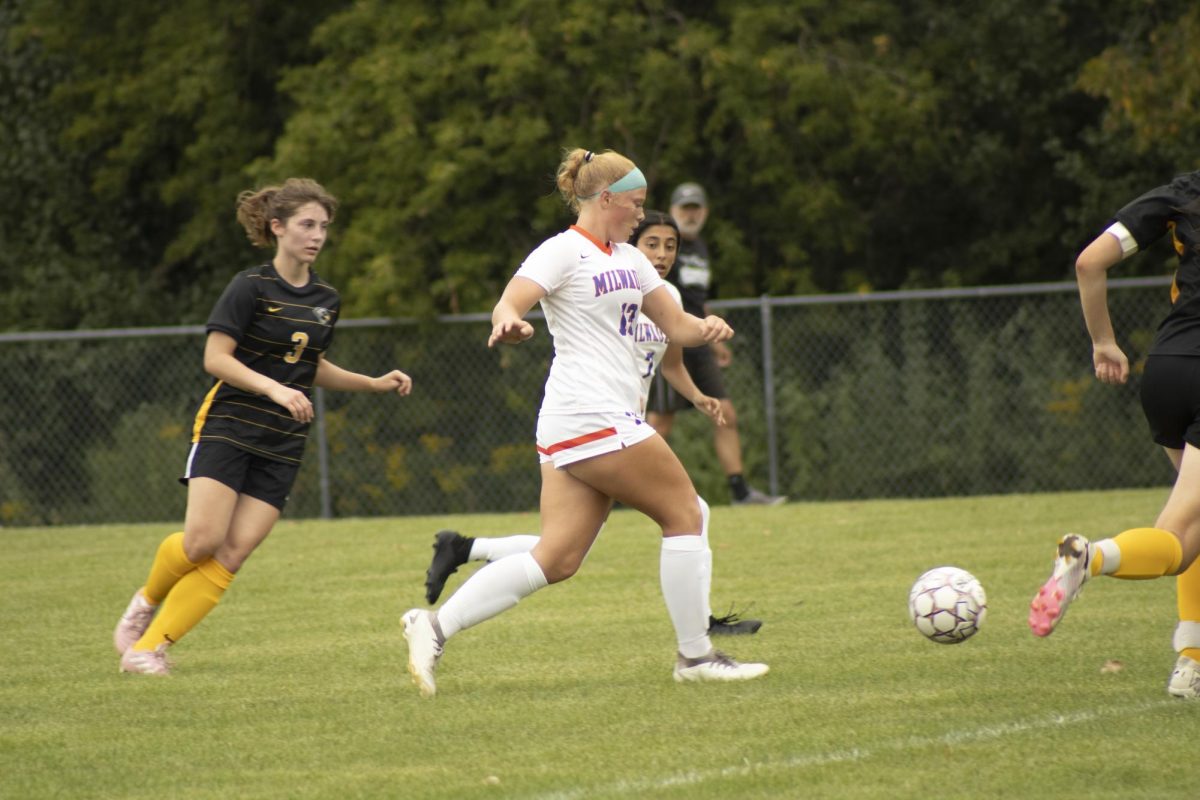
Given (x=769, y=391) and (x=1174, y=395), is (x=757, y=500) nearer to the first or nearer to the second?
(x=769, y=391)

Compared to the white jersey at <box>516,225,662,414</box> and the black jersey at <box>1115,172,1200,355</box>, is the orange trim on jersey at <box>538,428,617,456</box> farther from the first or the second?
the black jersey at <box>1115,172,1200,355</box>

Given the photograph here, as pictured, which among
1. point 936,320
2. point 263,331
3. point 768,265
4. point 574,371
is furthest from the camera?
point 768,265

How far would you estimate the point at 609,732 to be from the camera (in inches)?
197

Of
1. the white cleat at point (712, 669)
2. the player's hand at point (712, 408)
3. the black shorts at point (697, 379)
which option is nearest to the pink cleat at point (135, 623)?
the white cleat at point (712, 669)

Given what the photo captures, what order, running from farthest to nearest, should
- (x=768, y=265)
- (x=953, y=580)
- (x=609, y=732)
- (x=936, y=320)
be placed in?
(x=768, y=265), (x=936, y=320), (x=953, y=580), (x=609, y=732)

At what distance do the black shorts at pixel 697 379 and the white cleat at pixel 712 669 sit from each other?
227 inches

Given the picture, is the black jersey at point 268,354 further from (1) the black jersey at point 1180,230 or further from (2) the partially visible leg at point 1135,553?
(1) the black jersey at point 1180,230

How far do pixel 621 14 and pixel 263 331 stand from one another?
40.7 ft

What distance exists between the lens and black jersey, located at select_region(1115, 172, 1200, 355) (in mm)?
5105

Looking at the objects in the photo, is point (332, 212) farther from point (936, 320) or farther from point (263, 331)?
point (936, 320)

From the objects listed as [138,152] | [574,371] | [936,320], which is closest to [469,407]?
[936,320]

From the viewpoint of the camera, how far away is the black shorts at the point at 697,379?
11602 mm

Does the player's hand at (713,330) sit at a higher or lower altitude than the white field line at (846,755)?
higher

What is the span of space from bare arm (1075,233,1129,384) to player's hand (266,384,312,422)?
2.80 meters
